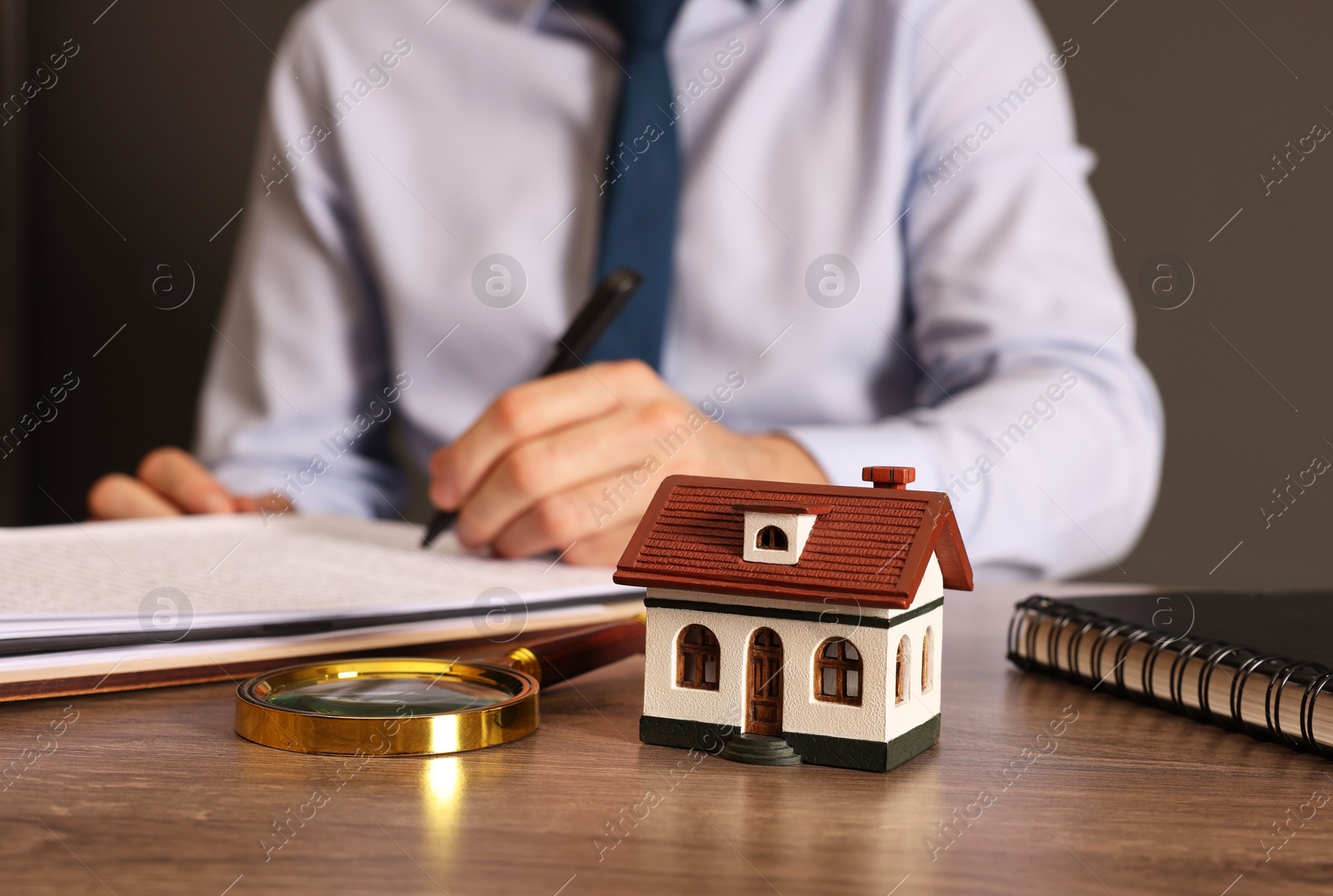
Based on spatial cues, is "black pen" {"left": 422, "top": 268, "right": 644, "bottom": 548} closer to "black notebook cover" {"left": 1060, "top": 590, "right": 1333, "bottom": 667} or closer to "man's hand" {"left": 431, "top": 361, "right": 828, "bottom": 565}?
"man's hand" {"left": 431, "top": 361, "right": 828, "bottom": 565}

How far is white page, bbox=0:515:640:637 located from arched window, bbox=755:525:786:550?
0.25 meters

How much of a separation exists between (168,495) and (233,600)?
61 centimetres

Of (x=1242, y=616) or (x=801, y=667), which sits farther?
(x=1242, y=616)

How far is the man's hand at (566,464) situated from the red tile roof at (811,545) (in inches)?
13.8

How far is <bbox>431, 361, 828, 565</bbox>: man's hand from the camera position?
82 cm

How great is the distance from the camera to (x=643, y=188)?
1310 millimetres

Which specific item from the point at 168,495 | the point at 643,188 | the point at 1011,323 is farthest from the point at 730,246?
the point at 168,495

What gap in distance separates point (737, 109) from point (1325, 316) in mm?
1017

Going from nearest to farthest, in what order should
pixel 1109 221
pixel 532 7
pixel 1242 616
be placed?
pixel 1242 616
pixel 532 7
pixel 1109 221

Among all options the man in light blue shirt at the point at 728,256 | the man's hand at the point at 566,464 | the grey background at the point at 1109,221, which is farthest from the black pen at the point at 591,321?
the grey background at the point at 1109,221

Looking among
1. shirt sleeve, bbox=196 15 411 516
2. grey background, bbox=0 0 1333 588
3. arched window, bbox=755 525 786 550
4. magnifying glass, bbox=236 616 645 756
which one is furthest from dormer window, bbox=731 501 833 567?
grey background, bbox=0 0 1333 588

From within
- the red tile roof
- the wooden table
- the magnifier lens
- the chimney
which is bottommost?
the wooden table

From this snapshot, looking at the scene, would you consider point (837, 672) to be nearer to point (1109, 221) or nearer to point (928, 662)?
point (928, 662)

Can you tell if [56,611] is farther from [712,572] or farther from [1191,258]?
[1191,258]
